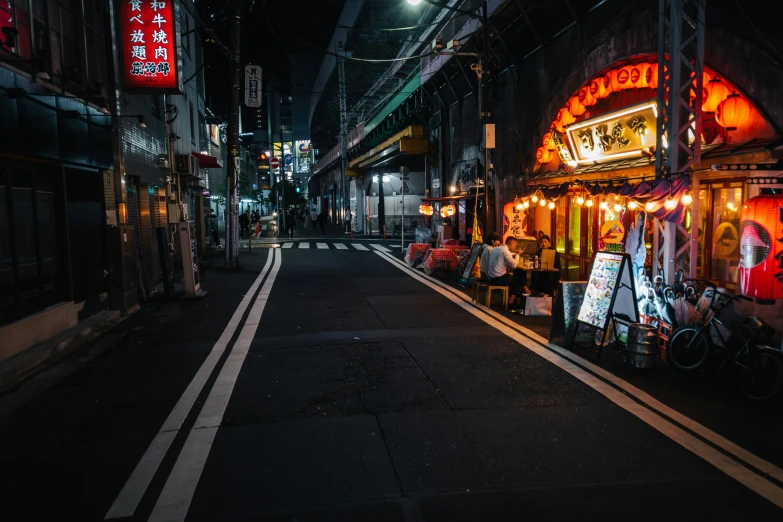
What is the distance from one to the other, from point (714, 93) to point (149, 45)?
39.2ft

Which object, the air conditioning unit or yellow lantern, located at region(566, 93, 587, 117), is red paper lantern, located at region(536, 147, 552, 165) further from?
the air conditioning unit

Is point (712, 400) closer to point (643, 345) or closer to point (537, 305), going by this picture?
point (643, 345)

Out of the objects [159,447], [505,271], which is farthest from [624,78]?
[159,447]

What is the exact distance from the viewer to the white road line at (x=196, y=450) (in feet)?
12.7

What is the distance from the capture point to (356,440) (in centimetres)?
502

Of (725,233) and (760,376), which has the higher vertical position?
(725,233)

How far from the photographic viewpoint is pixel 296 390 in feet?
21.0

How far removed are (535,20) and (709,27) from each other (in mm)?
7095

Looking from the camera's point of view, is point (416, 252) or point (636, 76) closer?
point (636, 76)

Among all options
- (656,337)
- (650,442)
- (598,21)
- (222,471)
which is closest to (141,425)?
(222,471)

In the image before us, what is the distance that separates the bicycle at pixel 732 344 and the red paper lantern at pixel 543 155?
8748 millimetres

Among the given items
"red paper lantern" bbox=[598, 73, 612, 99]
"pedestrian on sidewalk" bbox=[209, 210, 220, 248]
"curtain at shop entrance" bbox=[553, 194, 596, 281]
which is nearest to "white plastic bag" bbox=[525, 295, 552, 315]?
"curtain at shop entrance" bbox=[553, 194, 596, 281]

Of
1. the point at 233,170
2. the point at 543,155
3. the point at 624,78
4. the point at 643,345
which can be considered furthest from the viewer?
the point at 233,170

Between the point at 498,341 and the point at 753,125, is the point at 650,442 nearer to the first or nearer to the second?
the point at 498,341
